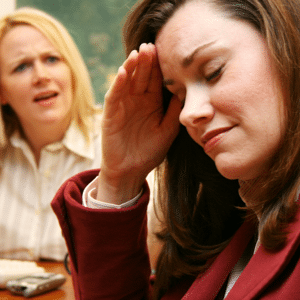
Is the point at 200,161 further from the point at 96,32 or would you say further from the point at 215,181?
the point at 96,32

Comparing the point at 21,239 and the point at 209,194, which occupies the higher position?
the point at 209,194

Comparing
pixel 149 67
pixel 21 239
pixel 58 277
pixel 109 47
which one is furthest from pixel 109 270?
pixel 109 47

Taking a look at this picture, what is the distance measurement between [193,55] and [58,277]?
812 mm

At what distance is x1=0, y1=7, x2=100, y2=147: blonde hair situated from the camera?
1.89m

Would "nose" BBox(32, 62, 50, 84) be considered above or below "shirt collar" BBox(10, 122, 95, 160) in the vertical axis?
above

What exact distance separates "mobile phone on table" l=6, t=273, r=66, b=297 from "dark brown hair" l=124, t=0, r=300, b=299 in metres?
0.33

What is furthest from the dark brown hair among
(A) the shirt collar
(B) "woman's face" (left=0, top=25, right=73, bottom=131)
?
(B) "woman's face" (left=0, top=25, right=73, bottom=131)

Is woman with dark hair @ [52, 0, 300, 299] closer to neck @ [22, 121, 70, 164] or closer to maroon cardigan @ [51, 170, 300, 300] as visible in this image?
maroon cardigan @ [51, 170, 300, 300]

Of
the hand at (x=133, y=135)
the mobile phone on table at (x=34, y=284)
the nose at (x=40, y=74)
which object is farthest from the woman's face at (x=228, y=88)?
the nose at (x=40, y=74)

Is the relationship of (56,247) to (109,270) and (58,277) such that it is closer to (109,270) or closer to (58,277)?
(58,277)

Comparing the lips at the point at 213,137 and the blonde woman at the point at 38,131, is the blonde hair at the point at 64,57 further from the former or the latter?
the lips at the point at 213,137

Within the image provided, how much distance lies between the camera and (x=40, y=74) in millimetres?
1794

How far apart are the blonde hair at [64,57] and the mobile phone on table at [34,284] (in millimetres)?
875

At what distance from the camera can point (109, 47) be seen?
2482mm
